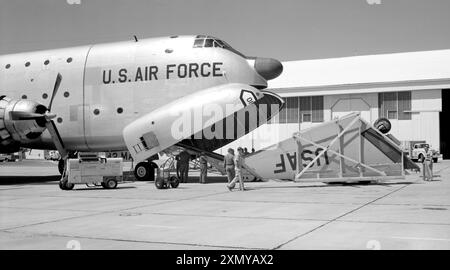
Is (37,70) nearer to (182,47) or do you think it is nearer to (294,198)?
(182,47)

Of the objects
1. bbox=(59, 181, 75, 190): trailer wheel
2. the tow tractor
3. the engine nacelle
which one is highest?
the engine nacelle

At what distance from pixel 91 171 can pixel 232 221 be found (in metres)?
11.4

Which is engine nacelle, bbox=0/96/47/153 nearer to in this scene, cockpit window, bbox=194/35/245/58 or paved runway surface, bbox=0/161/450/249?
paved runway surface, bbox=0/161/450/249

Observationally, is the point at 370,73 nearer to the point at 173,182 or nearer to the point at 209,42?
the point at 209,42

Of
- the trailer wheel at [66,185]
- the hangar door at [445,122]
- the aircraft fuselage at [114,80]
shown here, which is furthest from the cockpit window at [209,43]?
the hangar door at [445,122]

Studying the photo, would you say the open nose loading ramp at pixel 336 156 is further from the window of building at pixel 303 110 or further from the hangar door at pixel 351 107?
the window of building at pixel 303 110

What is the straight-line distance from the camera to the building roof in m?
62.4

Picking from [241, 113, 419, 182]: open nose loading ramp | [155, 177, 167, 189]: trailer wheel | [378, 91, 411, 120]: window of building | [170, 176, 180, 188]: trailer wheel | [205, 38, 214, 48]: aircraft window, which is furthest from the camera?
[378, 91, 411, 120]: window of building

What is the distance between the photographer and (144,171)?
26359 mm

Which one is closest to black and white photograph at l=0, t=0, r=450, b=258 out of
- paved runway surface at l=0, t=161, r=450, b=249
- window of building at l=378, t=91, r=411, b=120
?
paved runway surface at l=0, t=161, r=450, b=249

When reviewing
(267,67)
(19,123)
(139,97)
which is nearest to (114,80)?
(139,97)

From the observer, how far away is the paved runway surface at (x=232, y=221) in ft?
27.6
